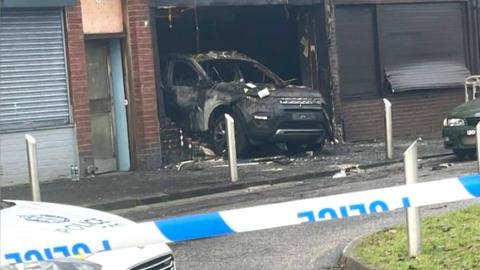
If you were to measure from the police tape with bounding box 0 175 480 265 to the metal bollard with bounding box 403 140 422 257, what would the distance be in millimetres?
2517

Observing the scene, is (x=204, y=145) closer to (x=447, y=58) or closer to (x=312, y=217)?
(x=447, y=58)

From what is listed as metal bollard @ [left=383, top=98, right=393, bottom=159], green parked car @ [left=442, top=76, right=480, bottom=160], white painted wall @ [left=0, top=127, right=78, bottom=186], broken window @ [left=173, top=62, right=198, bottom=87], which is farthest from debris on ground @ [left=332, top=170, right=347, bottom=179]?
white painted wall @ [left=0, top=127, right=78, bottom=186]

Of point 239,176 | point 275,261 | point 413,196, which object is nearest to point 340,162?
point 239,176

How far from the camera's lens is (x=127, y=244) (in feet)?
14.4

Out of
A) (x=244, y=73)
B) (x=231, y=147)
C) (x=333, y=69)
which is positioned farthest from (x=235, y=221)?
(x=333, y=69)

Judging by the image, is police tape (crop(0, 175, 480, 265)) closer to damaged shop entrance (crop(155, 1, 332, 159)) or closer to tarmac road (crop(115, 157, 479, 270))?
tarmac road (crop(115, 157, 479, 270))

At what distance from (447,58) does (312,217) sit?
18197 millimetres

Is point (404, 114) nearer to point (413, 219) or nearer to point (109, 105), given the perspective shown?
point (109, 105)

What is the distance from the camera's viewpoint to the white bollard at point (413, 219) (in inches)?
287

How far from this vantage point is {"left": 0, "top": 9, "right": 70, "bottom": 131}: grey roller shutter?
15156 millimetres

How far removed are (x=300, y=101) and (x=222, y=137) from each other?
1591 millimetres

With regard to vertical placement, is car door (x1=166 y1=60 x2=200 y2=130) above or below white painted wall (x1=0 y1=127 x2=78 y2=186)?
above

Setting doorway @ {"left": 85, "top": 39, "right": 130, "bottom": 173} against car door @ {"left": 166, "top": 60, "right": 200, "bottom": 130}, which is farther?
car door @ {"left": 166, "top": 60, "right": 200, "bottom": 130}

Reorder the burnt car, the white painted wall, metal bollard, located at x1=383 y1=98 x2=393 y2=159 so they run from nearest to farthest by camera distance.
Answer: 1. the white painted wall
2. metal bollard, located at x1=383 y1=98 x2=393 y2=159
3. the burnt car
